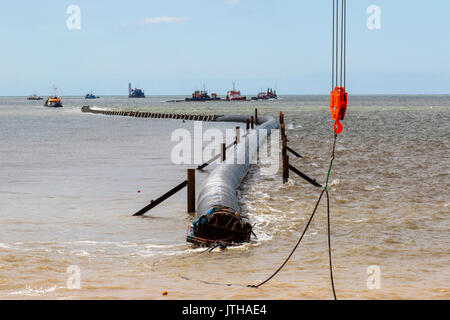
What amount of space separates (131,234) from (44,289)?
14.2 ft

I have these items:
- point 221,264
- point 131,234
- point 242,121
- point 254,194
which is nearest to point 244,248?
point 221,264

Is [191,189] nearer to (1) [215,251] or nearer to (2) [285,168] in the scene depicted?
(1) [215,251]

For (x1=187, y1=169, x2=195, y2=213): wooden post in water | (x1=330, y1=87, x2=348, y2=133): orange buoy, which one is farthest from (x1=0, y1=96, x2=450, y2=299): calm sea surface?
(x1=330, y1=87, x2=348, y2=133): orange buoy

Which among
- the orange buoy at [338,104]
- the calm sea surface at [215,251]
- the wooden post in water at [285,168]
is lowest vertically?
the calm sea surface at [215,251]

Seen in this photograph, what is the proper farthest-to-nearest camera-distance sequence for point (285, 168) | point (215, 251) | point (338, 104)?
point (285, 168), point (215, 251), point (338, 104)

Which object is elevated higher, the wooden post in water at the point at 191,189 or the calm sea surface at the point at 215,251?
the wooden post in water at the point at 191,189

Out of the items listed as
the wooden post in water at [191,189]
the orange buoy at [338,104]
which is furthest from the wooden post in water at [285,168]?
the orange buoy at [338,104]

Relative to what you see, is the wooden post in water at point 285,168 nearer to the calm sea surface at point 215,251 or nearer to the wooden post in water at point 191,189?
the calm sea surface at point 215,251

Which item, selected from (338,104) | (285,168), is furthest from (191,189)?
(338,104)

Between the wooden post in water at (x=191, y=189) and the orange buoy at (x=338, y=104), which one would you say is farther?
the wooden post in water at (x=191, y=189)

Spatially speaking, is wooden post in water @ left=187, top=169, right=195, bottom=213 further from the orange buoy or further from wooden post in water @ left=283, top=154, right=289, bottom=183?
the orange buoy

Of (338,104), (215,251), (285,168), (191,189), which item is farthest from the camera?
(285,168)

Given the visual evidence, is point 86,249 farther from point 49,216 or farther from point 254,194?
point 254,194
